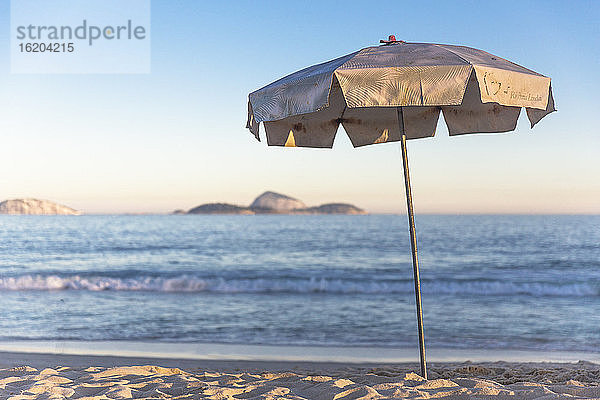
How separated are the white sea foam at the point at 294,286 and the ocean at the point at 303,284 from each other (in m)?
0.05

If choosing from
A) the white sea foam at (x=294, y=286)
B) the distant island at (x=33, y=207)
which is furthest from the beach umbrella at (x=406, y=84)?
the distant island at (x=33, y=207)

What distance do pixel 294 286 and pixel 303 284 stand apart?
0.26 meters

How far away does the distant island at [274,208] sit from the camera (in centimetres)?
3185

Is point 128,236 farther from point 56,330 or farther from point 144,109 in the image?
point 56,330

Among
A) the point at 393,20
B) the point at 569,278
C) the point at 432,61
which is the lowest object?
the point at 569,278

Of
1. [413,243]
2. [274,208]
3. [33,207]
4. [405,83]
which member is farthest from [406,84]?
[274,208]

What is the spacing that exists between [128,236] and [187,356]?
23.6 m

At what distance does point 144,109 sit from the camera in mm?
17984

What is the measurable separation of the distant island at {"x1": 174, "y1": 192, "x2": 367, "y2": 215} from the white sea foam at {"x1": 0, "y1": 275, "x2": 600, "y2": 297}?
1600 cm

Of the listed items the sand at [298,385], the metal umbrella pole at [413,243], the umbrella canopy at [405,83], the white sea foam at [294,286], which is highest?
the umbrella canopy at [405,83]

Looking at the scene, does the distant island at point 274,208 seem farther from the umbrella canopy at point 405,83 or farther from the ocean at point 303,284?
the umbrella canopy at point 405,83

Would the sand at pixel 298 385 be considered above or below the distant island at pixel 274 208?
below

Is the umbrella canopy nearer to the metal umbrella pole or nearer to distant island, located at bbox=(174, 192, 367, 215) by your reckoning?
the metal umbrella pole

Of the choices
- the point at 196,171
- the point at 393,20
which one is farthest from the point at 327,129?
the point at 196,171
